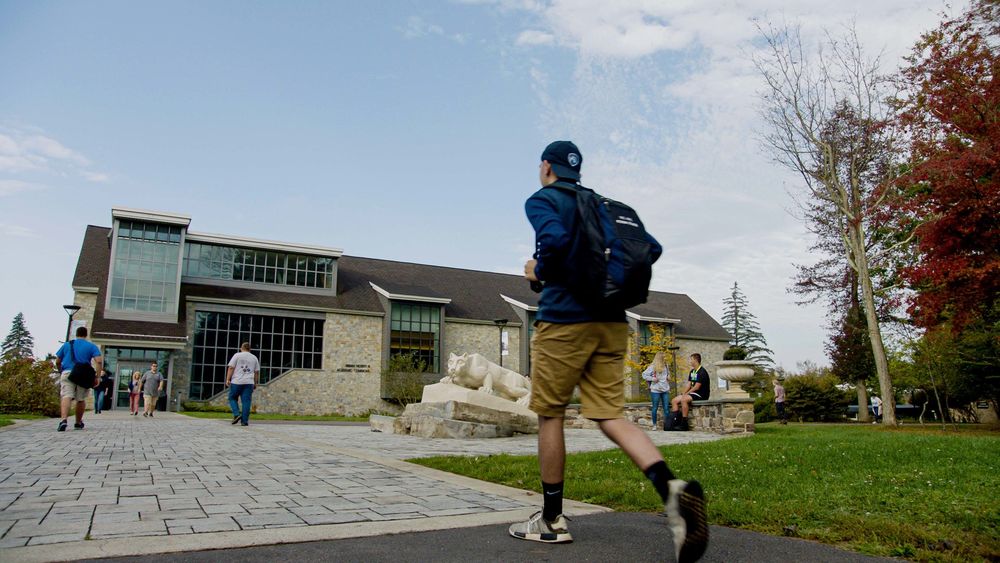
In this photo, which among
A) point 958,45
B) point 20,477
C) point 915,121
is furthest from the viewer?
point 915,121

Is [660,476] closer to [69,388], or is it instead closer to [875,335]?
[69,388]

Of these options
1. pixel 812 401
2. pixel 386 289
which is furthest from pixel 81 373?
Answer: pixel 812 401

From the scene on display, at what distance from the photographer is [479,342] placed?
35.1 meters

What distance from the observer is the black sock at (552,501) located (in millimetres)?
3166

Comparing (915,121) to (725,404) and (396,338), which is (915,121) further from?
(396,338)

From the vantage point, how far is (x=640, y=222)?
315cm

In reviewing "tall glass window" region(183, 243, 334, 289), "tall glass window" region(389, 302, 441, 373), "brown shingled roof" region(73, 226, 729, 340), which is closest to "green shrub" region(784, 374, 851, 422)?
"brown shingled roof" region(73, 226, 729, 340)

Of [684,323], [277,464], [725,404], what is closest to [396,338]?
[684,323]

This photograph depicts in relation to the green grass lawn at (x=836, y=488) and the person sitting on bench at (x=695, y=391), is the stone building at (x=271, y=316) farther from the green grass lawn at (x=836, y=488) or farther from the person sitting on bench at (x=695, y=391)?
the green grass lawn at (x=836, y=488)

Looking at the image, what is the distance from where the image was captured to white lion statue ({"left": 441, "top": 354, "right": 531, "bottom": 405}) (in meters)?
14.5

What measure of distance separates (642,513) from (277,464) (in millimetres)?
3723

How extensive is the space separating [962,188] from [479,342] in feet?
83.4

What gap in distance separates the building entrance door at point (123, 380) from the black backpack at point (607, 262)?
27.6 m

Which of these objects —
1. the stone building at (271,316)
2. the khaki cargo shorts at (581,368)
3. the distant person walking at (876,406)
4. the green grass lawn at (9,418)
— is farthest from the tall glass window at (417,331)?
the khaki cargo shorts at (581,368)
